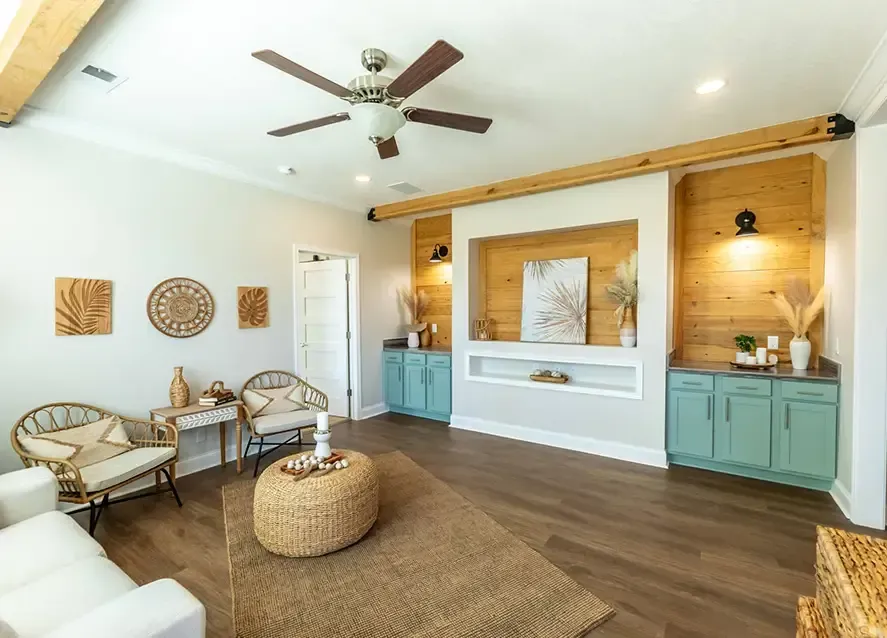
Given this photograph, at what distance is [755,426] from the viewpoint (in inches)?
140

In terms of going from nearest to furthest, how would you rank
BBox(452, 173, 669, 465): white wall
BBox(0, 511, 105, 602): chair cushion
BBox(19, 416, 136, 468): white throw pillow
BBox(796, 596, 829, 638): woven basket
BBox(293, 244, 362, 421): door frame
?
BBox(796, 596, 829, 638): woven basket, BBox(0, 511, 105, 602): chair cushion, BBox(19, 416, 136, 468): white throw pillow, BBox(452, 173, 669, 465): white wall, BBox(293, 244, 362, 421): door frame

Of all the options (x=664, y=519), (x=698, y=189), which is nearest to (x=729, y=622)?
(x=664, y=519)

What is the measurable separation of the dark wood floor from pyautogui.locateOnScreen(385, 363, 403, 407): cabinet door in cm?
172

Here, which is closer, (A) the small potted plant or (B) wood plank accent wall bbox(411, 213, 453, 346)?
(A) the small potted plant

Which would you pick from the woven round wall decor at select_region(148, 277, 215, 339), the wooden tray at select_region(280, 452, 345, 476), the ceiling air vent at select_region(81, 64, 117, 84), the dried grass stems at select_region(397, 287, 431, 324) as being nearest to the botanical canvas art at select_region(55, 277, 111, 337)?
the woven round wall decor at select_region(148, 277, 215, 339)

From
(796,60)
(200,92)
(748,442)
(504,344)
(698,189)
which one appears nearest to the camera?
(796,60)

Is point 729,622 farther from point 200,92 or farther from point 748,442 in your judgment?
point 200,92

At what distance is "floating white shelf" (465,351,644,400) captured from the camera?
166 inches

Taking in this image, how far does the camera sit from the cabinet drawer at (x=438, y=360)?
5.45 metres

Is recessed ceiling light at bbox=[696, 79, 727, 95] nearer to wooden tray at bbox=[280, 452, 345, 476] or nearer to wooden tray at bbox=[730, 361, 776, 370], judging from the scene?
wooden tray at bbox=[730, 361, 776, 370]

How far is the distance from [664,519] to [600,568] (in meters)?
0.85

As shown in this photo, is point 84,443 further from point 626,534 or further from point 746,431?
point 746,431

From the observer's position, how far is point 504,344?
494 centimetres

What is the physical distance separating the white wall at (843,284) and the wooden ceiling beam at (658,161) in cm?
27
